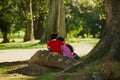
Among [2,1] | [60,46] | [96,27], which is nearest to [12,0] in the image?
[2,1]


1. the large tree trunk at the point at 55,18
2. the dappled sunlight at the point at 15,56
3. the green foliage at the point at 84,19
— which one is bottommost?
the green foliage at the point at 84,19

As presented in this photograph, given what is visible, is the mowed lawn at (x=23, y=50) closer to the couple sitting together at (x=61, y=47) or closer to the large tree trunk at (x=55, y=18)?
the large tree trunk at (x=55, y=18)

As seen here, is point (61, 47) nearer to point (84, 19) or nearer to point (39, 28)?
point (39, 28)

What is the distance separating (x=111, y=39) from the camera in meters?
12.3

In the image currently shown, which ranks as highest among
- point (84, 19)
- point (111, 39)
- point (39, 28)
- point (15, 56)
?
point (111, 39)

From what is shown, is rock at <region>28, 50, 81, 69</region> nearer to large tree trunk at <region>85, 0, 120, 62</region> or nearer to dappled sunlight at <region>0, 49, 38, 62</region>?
large tree trunk at <region>85, 0, 120, 62</region>

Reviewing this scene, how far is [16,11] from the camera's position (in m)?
45.9

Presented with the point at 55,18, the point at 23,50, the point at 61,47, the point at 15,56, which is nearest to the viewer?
the point at 61,47

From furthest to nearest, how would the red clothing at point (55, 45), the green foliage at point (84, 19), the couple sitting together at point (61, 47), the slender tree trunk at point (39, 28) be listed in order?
the green foliage at point (84, 19) → the slender tree trunk at point (39, 28) → the red clothing at point (55, 45) → the couple sitting together at point (61, 47)

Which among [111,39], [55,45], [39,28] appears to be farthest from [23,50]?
[39,28]

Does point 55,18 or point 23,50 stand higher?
point 55,18

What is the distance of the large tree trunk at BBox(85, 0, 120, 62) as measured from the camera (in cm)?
1193

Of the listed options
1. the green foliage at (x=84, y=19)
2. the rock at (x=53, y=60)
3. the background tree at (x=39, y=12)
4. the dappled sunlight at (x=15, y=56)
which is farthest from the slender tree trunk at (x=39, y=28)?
the rock at (x=53, y=60)

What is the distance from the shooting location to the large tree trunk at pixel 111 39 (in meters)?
11.9
